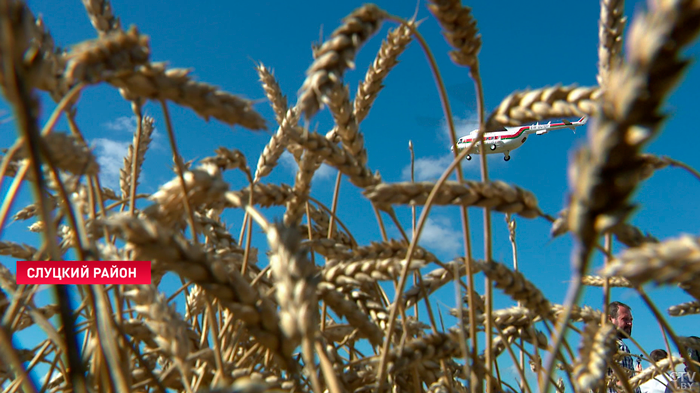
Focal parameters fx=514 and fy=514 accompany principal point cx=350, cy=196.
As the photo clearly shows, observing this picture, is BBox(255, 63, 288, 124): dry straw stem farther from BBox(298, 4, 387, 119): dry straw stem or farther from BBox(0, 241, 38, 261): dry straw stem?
BBox(298, 4, 387, 119): dry straw stem

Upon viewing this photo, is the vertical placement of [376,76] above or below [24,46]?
→ above

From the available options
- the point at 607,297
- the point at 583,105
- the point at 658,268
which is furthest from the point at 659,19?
the point at 607,297

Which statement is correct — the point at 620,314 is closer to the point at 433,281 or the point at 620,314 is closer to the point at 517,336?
the point at 517,336

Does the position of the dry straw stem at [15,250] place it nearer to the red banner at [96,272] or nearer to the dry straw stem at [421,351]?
the red banner at [96,272]

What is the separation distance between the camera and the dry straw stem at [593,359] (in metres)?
1.03

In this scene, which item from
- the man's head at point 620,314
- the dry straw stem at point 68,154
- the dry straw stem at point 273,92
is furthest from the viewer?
the man's head at point 620,314

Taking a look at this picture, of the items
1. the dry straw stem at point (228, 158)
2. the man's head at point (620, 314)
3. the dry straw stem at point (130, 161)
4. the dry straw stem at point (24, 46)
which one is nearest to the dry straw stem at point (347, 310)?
the dry straw stem at point (228, 158)

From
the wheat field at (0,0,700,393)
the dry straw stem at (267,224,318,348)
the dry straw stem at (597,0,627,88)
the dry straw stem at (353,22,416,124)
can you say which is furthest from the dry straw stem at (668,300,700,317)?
the dry straw stem at (267,224,318,348)

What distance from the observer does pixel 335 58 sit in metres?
1.04

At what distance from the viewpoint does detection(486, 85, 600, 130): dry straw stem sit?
119 centimetres

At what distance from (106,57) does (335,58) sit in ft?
1.46

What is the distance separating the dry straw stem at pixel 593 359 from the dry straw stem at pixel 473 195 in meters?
0.31

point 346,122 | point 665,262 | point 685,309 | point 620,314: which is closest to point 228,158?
point 346,122

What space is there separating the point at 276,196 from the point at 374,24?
1009 millimetres
